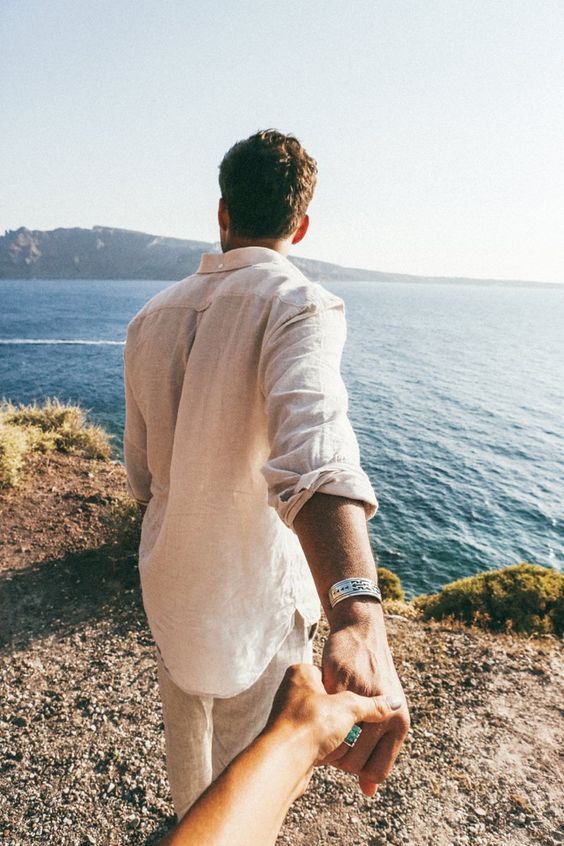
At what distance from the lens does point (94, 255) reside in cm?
18362

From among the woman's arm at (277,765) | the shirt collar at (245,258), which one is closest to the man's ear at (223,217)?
the shirt collar at (245,258)

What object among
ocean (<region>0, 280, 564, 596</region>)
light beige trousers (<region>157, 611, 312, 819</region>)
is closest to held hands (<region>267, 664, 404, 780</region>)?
light beige trousers (<region>157, 611, 312, 819</region>)

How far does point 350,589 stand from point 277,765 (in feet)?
1.02

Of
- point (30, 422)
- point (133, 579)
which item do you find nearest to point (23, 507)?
point (133, 579)

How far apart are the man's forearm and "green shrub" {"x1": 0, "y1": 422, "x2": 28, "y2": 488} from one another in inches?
374

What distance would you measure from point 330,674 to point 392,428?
33.7 metres

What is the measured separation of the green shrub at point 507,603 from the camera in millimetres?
7461

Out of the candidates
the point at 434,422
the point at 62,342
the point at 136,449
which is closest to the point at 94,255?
the point at 62,342

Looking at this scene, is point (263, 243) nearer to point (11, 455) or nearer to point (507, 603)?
point (507, 603)

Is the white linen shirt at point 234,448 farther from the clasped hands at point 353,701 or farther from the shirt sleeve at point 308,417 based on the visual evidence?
the clasped hands at point 353,701

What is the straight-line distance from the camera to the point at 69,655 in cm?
517

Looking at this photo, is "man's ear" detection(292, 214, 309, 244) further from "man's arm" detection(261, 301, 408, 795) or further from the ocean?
the ocean

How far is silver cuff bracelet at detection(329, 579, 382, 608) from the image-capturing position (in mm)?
873

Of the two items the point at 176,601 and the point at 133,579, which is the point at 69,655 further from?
the point at 176,601
